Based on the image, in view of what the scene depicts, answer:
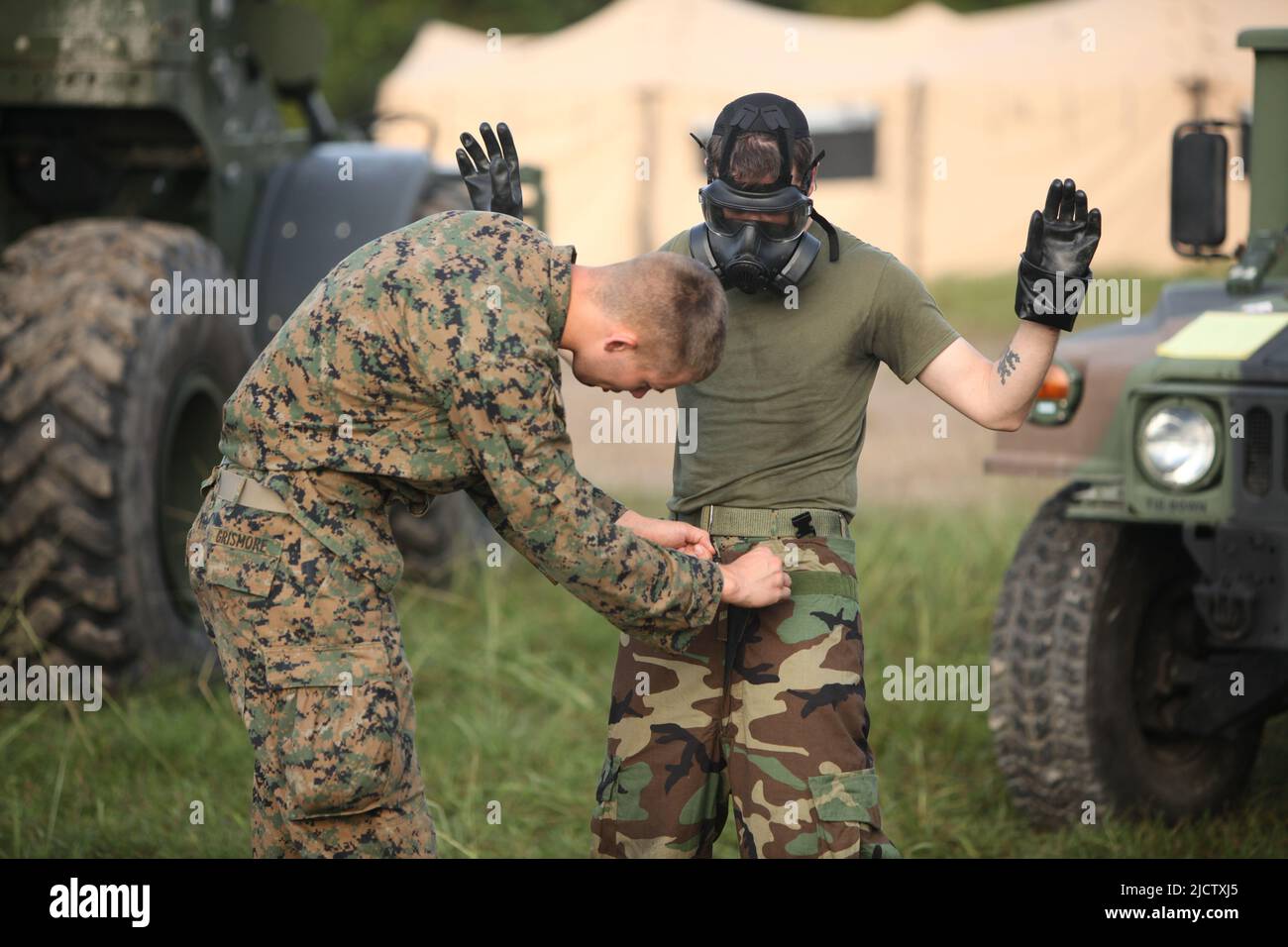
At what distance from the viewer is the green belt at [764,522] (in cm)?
351

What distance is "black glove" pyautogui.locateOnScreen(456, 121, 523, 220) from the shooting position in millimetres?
3678

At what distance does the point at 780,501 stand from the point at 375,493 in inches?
31.2

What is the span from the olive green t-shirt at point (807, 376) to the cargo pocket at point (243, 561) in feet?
2.88

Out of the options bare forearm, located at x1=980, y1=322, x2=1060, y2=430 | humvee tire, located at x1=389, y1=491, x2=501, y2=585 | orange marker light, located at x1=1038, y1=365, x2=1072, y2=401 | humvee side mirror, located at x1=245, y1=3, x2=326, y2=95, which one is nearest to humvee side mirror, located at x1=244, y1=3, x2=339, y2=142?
humvee side mirror, located at x1=245, y1=3, x2=326, y2=95

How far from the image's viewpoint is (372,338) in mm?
3107

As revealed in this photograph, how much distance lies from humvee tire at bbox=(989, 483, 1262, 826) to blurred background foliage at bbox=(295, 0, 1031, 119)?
19.4 meters

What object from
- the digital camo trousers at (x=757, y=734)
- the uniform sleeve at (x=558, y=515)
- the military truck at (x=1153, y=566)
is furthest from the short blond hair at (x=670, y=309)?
the military truck at (x=1153, y=566)

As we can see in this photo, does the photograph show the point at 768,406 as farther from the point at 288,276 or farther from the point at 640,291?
the point at 288,276

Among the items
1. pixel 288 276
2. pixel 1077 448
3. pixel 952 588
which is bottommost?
pixel 952 588

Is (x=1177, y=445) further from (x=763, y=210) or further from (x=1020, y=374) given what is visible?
(x=763, y=210)

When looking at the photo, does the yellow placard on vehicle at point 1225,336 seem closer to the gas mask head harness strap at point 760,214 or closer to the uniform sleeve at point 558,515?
the gas mask head harness strap at point 760,214

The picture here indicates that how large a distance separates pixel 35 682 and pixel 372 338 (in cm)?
285

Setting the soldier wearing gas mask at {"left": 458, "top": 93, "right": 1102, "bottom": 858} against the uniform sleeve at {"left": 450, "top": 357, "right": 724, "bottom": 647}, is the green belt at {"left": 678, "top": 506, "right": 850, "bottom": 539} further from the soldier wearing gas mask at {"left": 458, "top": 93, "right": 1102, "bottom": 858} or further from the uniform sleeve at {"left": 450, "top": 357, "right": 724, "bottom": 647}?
the uniform sleeve at {"left": 450, "top": 357, "right": 724, "bottom": 647}
